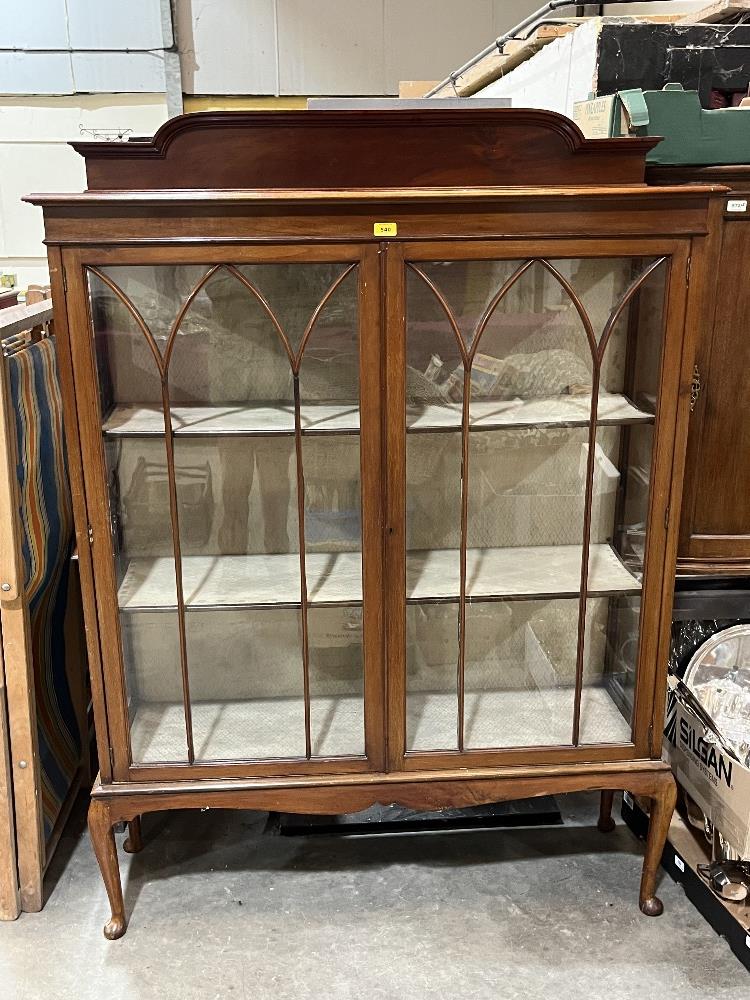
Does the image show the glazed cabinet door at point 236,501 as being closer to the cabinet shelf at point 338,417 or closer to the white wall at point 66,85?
the cabinet shelf at point 338,417

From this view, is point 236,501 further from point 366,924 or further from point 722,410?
point 722,410

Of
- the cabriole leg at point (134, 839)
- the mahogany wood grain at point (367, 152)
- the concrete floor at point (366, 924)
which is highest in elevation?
the mahogany wood grain at point (367, 152)

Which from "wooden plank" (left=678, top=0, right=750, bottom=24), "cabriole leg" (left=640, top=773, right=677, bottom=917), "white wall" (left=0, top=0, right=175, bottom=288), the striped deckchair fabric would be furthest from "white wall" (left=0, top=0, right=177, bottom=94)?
"cabriole leg" (left=640, top=773, right=677, bottom=917)

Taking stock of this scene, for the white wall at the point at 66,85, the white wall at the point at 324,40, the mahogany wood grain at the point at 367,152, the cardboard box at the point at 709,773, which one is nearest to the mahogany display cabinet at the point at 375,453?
the mahogany wood grain at the point at 367,152

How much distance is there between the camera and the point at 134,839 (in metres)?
1.94

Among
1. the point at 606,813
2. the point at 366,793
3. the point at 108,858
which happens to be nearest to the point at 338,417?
the point at 366,793

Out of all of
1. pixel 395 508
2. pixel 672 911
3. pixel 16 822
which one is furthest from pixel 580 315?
pixel 16 822

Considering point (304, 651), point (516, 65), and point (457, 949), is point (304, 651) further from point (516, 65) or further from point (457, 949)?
point (516, 65)

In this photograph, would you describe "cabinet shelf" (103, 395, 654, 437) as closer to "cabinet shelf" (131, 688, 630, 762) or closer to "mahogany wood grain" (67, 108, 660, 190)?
"mahogany wood grain" (67, 108, 660, 190)

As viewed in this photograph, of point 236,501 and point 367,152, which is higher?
point 367,152

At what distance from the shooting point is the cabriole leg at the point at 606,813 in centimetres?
201

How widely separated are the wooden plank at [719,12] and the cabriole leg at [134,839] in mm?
2113

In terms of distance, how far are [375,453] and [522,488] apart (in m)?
0.32

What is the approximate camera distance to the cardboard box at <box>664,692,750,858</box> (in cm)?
166
